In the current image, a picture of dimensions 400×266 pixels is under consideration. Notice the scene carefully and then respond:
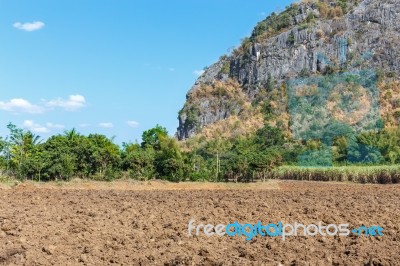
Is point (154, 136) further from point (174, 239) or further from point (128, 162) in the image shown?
point (174, 239)

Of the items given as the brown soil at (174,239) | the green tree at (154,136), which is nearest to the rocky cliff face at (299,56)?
the green tree at (154,136)

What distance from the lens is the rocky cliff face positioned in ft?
256

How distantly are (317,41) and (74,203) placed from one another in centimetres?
7538

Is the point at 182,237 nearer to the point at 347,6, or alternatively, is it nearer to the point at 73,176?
the point at 73,176

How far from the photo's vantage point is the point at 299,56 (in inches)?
3260

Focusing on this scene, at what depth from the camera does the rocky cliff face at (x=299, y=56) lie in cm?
7794

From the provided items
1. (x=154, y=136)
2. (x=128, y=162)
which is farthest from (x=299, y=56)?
(x=128, y=162)

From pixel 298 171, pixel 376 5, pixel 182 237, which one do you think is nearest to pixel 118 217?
pixel 182 237

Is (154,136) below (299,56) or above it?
below

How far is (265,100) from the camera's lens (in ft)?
252

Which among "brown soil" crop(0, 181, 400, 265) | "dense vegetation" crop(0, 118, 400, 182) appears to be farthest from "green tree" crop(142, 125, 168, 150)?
"brown soil" crop(0, 181, 400, 265)

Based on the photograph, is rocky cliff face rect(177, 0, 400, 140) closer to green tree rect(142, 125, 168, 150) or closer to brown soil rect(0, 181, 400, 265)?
green tree rect(142, 125, 168, 150)

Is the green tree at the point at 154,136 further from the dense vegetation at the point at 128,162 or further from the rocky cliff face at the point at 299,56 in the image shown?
the rocky cliff face at the point at 299,56

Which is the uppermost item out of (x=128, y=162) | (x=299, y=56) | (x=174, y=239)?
(x=299, y=56)
